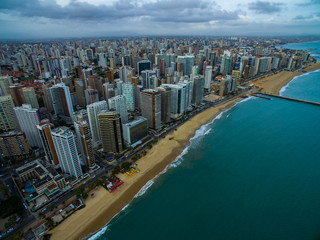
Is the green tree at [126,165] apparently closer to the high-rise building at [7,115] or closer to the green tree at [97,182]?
the green tree at [97,182]

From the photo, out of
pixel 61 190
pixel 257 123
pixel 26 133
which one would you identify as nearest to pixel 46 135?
Answer: pixel 61 190

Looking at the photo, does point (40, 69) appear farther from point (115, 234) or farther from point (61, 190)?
point (115, 234)

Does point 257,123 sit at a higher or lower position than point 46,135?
lower

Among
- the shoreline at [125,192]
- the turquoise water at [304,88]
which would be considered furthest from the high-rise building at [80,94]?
the turquoise water at [304,88]

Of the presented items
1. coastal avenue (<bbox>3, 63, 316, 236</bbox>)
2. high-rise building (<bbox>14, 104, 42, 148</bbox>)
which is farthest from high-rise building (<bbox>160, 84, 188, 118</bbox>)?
high-rise building (<bbox>14, 104, 42, 148</bbox>)

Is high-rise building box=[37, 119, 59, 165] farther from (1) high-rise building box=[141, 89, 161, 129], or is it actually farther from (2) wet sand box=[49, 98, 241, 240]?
(1) high-rise building box=[141, 89, 161, 129]

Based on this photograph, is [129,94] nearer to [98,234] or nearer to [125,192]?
[125,192]

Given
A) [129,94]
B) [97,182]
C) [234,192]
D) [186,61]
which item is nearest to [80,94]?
[129,94]
